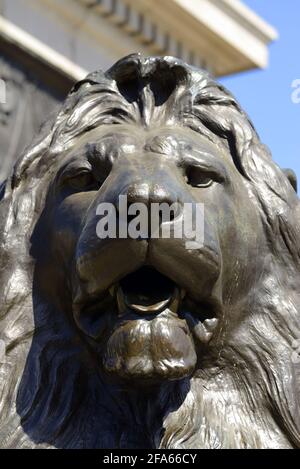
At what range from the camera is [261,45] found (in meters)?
11.0

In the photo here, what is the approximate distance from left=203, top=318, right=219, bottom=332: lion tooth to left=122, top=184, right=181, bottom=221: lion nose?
278mm

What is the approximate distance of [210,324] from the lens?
10.5ft

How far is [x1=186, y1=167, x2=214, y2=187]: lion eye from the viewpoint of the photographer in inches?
129

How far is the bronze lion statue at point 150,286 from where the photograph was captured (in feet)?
10.1

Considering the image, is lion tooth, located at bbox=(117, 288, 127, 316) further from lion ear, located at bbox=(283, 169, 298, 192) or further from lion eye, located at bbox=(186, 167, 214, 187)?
lion ear, located at bbox=(283, 169, 298, 192)

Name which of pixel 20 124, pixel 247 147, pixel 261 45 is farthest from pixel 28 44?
pixel 247 147

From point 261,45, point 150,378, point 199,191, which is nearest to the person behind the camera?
point 150,378

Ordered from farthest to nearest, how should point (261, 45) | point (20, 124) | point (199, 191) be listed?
point (261, 45) < point (20, 124) < point (199, 191)

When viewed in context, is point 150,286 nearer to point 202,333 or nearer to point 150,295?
point 150,295

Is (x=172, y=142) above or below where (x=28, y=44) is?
below

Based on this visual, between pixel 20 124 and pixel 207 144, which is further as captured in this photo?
pixel 20 124

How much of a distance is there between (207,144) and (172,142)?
118 millimetres
